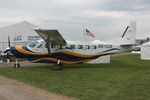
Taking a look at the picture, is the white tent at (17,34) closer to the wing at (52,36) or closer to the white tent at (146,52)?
the wing at (52,36)

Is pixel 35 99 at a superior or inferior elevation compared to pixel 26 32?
inferior

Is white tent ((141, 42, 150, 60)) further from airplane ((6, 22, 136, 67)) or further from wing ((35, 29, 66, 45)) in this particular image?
wing ((35, 29, 66, 45))

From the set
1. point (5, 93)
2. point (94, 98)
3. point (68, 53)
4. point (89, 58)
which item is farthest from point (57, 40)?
point (94, 98)

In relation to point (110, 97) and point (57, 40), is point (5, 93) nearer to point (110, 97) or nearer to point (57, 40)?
point (110, 97)

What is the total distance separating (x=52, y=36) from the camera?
45.4ft

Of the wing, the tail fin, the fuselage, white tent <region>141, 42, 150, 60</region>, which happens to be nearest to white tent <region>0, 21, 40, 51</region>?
the fuselage

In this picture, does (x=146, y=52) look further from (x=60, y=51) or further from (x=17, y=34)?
(x=17, y=34)

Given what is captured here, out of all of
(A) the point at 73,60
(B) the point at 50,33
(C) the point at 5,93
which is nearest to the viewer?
(C) the point at 5,93

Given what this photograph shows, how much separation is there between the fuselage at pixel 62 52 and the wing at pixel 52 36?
0.50 metres

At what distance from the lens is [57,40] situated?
14.6m

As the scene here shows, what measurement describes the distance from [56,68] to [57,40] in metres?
2.64

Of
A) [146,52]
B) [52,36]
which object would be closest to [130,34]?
[52,36]

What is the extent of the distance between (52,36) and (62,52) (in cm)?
211

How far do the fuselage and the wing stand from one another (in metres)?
0.50
